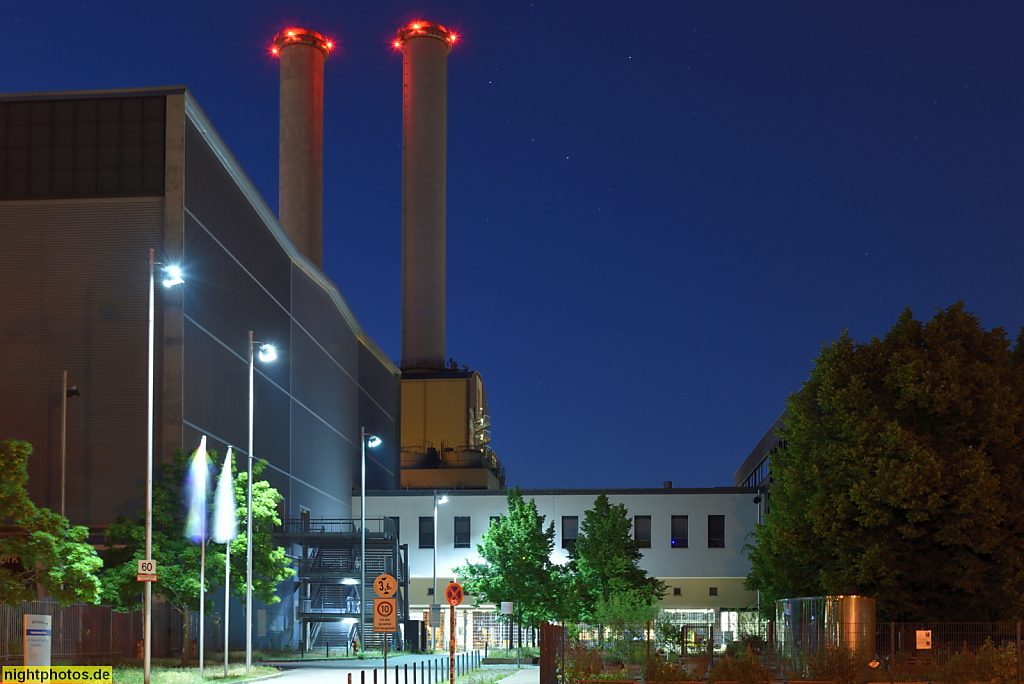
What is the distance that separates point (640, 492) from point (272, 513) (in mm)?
41203

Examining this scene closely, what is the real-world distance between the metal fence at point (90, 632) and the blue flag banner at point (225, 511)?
14.3 feet

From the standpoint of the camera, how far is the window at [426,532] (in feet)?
303

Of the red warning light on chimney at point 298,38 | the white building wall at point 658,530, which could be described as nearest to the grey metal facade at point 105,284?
the white building wall at point 658,530

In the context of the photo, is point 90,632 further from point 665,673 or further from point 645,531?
point 645,531

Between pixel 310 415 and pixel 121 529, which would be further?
pixel 310 415

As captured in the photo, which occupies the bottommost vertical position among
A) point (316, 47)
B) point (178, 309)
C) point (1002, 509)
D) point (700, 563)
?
point (700, 563)

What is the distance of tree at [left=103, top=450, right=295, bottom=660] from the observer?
47.7m

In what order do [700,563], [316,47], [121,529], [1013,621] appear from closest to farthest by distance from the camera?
[1013,621]
[121,529]
[700,563]
[316,47]

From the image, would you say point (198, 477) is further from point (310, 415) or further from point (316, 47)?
point (316, 47)

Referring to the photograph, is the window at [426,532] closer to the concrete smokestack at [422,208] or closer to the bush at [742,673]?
the concrete smokestack at [422,208]

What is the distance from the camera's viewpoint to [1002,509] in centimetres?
4478

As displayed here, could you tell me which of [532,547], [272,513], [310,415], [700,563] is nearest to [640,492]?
[700,563]

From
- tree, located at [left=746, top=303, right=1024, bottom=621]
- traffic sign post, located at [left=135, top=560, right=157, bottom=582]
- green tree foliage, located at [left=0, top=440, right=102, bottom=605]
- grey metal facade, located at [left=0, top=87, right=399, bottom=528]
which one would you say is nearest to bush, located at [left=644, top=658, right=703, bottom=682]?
tree, located at [left=746, top=303, right=1024, bottom=621]

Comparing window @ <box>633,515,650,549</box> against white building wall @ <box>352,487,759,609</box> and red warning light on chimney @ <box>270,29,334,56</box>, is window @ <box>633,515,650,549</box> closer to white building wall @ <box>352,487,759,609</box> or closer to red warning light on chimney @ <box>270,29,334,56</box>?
white building wall @ <box>352,487,759,609</box>
